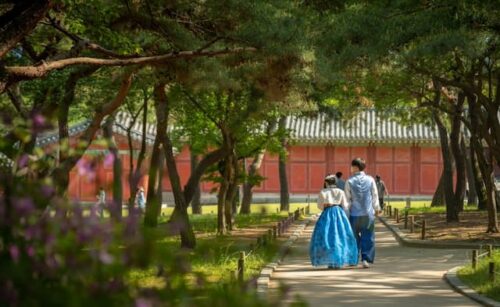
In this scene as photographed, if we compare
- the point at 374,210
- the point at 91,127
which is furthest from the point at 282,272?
the point at 91,127

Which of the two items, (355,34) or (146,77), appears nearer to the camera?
(355,34)

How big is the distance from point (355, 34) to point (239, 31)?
3.78m

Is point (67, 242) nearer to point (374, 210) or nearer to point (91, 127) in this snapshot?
point (91, 127)

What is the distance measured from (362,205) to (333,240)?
930mm

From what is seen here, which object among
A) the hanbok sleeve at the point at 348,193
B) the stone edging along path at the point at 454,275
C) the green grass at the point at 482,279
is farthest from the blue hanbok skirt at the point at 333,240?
the green grass at the point at 482,279

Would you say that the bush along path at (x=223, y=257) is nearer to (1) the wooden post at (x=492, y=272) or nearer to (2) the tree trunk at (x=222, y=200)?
(2) the tree trunk at (x=222, y=200)

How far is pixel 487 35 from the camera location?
1734 cm

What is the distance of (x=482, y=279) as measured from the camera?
538 inches

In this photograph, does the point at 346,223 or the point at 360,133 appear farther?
the point at 360,133

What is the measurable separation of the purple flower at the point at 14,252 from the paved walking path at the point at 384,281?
7.03 m

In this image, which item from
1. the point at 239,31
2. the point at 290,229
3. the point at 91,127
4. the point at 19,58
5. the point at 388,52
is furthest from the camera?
the point at 290,229

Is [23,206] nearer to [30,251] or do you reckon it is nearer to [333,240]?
[30,251]

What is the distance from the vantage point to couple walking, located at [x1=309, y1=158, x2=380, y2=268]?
16.8 m

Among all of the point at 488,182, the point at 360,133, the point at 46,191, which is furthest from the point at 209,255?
the point at 360,133
